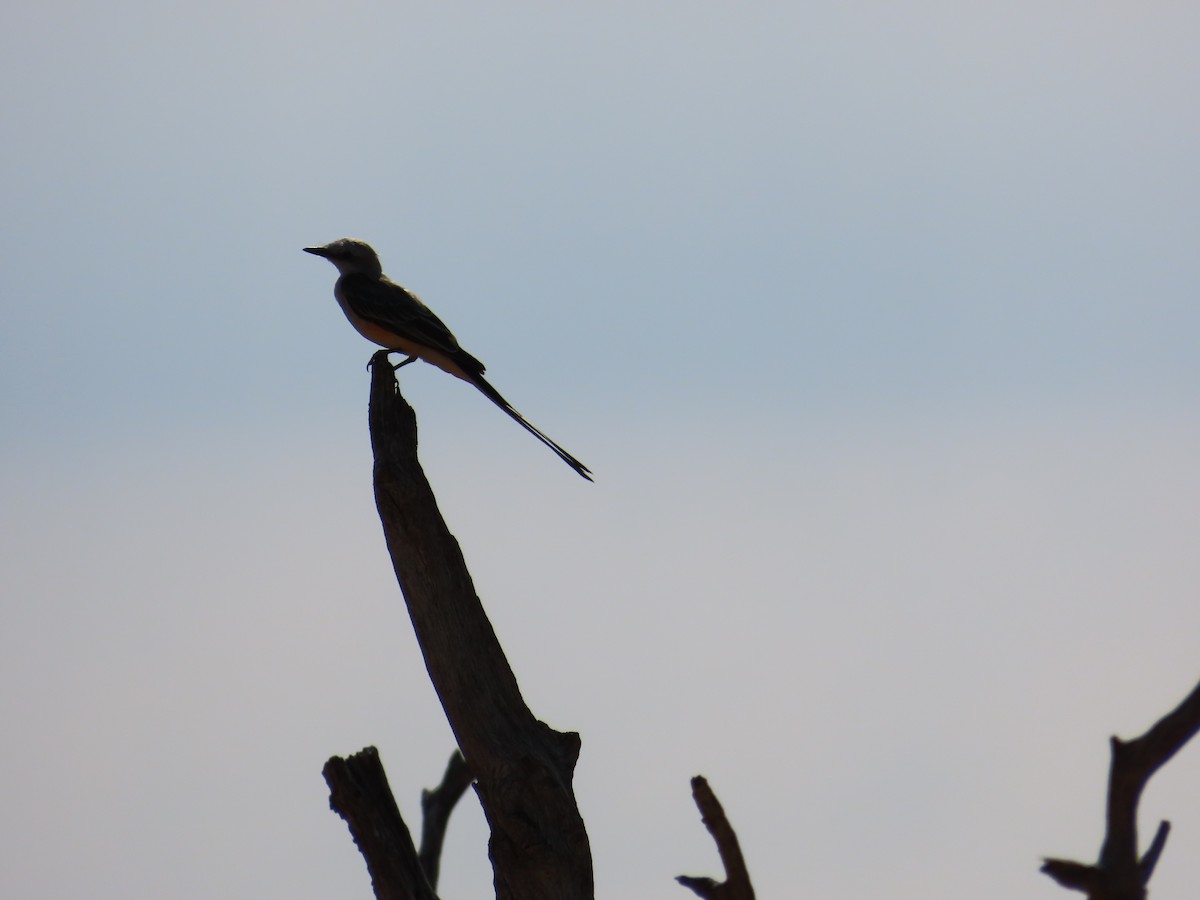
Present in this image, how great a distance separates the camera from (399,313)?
1184cm

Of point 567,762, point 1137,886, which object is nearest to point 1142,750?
point 1137,886

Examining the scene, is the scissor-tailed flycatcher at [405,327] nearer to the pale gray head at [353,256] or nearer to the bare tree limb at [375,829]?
the pale gray head at [353,256]

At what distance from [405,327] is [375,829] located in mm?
4821

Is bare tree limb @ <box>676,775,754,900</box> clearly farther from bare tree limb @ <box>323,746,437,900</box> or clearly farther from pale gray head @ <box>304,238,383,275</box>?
pale gray head @ <box>304,238,383,275</box>

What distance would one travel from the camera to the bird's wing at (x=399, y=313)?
1155 cm

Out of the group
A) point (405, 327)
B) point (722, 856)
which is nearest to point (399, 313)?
point (405, 327)

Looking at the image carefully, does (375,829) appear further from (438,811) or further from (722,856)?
(438,811)

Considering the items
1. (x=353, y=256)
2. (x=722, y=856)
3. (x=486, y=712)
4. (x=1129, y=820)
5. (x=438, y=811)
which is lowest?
(x=1129, y=820)

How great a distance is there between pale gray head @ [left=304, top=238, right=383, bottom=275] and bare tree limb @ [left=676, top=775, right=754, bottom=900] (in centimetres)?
811

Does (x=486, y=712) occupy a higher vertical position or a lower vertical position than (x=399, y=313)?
lower

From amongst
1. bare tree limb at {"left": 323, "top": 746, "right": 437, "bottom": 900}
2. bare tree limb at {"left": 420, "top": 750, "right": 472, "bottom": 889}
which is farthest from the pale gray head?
bare tree limb at {"left": 323, "top": 746, "right": 437, "bottom": 900}

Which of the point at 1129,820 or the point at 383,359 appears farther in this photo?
the point at 383,359

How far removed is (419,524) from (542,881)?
86.8 inches

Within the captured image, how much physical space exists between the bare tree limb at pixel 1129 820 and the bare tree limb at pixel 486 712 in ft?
11.2
